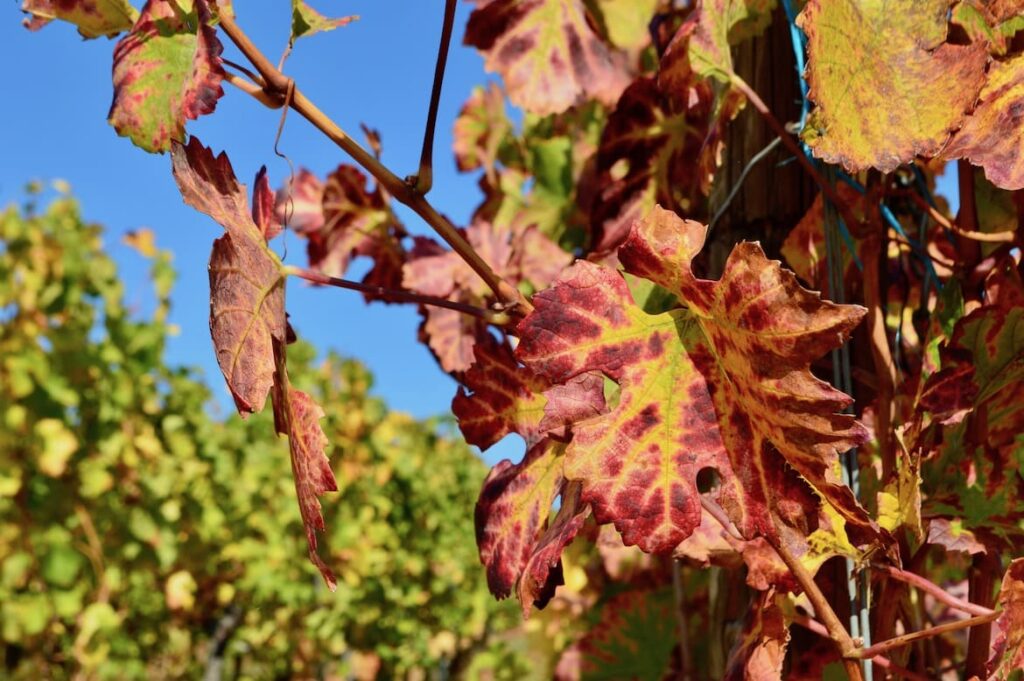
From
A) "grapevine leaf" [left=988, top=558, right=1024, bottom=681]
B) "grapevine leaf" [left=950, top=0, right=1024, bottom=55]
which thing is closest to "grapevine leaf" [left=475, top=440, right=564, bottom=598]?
"grapevine leaf" [left=988, top=558, right=1024, bottom=681]

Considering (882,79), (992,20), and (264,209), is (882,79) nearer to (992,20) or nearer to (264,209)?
(992,20)

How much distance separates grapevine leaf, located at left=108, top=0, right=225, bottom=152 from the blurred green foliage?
403cm

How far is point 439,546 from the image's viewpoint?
8156 mm

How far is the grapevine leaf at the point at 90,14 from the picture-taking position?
85 centimetres

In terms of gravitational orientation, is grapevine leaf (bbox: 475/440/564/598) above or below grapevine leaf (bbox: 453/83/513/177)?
below

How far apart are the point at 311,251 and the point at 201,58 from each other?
1.03 meters

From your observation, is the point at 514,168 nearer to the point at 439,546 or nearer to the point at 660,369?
the point at 660,369

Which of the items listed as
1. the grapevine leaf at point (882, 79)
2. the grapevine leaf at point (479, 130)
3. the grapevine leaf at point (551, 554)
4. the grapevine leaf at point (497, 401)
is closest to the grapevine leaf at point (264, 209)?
the grapevine leaf at point (497, 401)

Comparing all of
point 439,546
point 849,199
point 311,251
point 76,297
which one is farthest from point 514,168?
point 439,546

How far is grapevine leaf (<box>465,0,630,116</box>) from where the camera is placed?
1.23 metres

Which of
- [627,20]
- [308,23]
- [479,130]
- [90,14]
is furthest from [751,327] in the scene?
[479,130]

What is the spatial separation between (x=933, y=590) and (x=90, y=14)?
0.89 meters

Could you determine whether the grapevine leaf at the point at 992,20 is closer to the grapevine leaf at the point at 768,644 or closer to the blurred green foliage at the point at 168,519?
the grapevine leaf at the point at 768,644

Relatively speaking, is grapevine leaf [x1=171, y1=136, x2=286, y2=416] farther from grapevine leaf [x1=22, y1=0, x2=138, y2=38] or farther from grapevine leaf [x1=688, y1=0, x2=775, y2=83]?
grapevine leaf [x1=688, y1=0, x2=775, y2=83]
